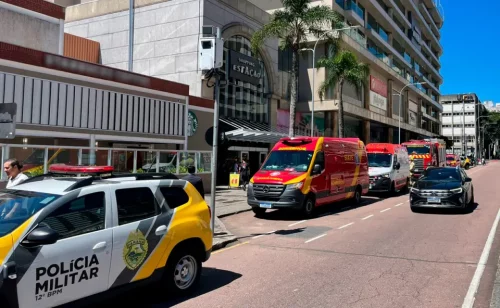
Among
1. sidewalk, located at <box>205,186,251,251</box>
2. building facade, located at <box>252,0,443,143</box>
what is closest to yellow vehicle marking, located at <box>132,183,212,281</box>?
sidewalk, located at <box>205,186,251,251</box>

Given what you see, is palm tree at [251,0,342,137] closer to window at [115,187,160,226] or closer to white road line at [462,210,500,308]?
white road line at [462,210,500,308]

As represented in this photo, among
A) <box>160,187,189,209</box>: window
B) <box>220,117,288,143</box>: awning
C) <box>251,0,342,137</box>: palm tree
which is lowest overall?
<box>160,187,189,209</box>: window

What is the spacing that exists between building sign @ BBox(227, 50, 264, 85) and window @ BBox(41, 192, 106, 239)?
22.9 m

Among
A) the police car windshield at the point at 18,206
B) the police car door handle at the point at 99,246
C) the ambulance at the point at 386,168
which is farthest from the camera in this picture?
the ambulance at the point at 386,168

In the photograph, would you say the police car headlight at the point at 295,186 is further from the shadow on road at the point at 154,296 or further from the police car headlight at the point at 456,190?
the shadow on road at the point at 154,296

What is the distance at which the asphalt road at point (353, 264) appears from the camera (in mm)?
5676

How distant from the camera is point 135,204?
525 cm

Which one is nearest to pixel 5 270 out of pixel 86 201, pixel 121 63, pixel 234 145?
pixel 86 201

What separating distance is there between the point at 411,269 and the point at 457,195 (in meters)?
7.44

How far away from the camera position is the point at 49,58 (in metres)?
15.6

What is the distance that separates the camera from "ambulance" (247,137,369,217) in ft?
42.3

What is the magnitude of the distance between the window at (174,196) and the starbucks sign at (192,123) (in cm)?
1723

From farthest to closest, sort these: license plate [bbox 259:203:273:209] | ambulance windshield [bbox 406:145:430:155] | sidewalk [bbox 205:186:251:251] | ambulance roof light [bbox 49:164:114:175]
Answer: ambulance windshield [bbox 406:145:430:155] → license plate [bbox 259:203:273:209] → sidewalk [bbox 205:186:251:251] → ambulance roof light [bbox 49:164:114:175]

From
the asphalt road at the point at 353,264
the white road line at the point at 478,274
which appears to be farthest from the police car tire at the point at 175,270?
the white road line at the point at 478,274
